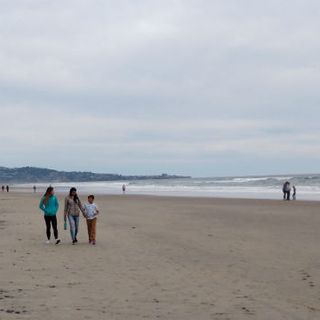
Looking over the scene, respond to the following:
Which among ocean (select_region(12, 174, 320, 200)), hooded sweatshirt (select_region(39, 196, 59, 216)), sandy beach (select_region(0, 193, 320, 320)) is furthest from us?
ocean (select_region(12, 174, 320, 200))

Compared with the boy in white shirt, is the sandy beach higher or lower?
lower

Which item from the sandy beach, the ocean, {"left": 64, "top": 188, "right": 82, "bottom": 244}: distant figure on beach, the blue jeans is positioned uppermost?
{"left": 64, "top": 188, "right": 82, "bottom": 244}: distant figure on beach

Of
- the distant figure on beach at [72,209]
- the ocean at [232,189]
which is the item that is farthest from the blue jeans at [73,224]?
the ocean at [232,189]

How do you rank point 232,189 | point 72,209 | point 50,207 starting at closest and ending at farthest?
point 72,209, point 50,207, point 232,189

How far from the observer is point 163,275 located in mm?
10109

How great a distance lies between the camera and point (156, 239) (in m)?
15.9

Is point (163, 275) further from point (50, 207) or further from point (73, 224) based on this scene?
point (50, 207)

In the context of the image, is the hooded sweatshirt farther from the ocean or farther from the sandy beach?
the ocean

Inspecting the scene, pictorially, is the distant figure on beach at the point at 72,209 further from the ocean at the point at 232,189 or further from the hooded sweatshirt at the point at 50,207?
the ocean at the point at 232,189

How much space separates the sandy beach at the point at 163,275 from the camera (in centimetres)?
750

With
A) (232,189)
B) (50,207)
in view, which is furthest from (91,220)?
(232,189)

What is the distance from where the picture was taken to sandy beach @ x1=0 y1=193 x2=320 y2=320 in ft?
24.6

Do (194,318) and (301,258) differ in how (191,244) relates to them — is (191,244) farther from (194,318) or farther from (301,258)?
(194,318)

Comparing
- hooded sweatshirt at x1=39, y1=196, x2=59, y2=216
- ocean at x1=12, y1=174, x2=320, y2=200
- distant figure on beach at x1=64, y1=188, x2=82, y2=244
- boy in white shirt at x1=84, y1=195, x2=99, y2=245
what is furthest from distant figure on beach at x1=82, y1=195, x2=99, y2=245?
ocean at x1=12, y1=174, x2=320, y2=200
